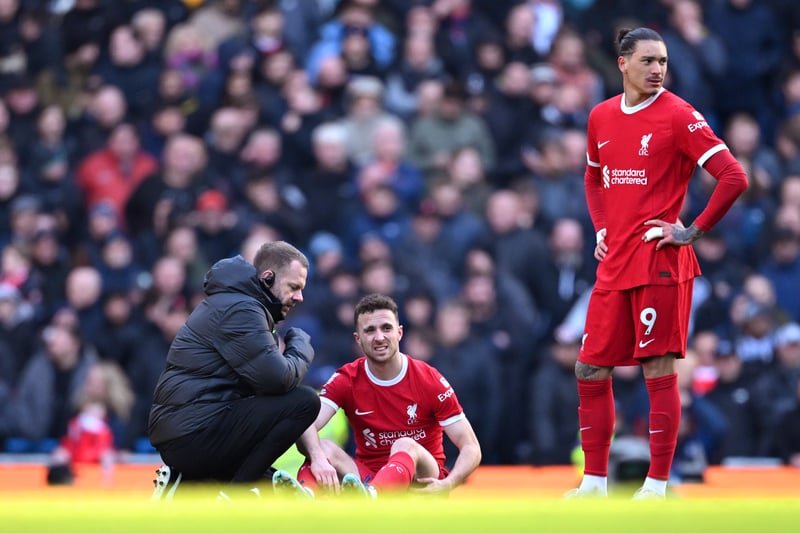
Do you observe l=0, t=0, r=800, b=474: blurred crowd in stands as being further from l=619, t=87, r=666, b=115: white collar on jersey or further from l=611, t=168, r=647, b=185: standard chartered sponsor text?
l=619, t=87, r=666, b=115: white collar on jersey

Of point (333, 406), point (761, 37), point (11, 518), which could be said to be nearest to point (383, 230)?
point (761, 37)

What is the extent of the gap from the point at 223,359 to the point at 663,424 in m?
2.23

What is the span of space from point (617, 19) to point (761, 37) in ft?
4.74

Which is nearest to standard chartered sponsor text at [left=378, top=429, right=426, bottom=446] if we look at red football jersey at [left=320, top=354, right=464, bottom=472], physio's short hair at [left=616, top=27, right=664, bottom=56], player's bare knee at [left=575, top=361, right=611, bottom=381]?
red football jersey at [left=320, top=354, right=464, bottom=472]

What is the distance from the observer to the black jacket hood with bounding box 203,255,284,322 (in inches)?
327

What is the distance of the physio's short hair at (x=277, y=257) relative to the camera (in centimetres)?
835

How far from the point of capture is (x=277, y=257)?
329 inches

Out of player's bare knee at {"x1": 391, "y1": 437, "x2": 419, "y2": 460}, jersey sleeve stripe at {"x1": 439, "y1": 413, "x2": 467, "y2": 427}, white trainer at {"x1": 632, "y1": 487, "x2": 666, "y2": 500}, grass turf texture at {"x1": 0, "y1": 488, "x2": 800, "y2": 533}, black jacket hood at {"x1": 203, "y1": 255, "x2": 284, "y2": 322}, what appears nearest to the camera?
grass turf texture at {"x1": 0, "y1": 488, "x2": 800, "y2": 533}

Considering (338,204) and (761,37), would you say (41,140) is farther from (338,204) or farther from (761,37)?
(761,37)

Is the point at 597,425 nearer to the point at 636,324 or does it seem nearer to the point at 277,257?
the point at 636,324

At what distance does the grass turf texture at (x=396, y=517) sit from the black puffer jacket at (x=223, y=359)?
279 cm

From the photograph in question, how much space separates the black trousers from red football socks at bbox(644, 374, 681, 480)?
5.67 feet

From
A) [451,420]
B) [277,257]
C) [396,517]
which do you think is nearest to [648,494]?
[451,420]

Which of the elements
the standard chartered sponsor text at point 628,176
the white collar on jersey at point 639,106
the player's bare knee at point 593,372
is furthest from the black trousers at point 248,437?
the white collar on jersey at point 639,106
